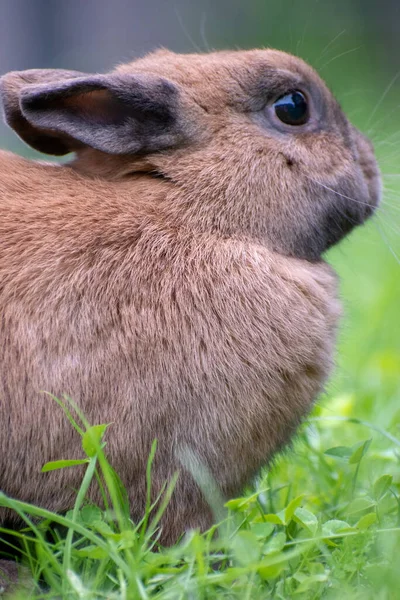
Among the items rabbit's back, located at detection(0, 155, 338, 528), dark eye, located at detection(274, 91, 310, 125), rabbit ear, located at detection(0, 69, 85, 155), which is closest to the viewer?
rabbit's back, located at detection(0, 155, 338, 528)

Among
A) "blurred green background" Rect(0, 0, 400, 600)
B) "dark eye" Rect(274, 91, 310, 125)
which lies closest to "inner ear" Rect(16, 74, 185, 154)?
"dark eye" Rect(274, 91, 310, 125)

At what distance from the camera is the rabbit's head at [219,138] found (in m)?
2.96

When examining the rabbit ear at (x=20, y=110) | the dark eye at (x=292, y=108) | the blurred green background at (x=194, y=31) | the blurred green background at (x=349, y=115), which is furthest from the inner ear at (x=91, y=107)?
the blurred green background at (x=194, y=31)

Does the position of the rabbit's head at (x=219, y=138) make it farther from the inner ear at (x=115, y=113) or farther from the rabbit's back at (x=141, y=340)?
the rabbit's back at (x=141, y=340)

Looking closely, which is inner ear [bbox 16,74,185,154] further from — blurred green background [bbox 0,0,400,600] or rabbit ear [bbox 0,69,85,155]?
blurred green background [bbox 0,0,400,600]

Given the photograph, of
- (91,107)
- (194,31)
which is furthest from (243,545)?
(194,31)

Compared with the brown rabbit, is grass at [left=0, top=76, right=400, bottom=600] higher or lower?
lower

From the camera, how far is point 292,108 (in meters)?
3.32

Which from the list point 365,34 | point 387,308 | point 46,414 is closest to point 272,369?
point 46,414

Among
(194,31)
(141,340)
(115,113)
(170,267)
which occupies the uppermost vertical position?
(194,31)

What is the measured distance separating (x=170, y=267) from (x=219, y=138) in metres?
0.60

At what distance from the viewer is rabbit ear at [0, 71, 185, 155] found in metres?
2.90

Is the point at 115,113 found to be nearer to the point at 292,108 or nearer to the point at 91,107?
the point at 91,107

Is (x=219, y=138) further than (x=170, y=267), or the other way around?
(x=219, y=138)
